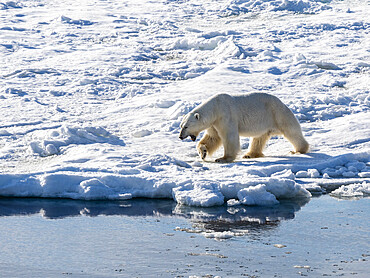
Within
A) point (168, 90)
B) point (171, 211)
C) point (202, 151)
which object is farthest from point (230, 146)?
point (168, 90)

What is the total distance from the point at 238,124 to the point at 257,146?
Result: 57cm

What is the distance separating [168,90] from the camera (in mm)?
16031

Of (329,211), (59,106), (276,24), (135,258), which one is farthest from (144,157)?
(276,24)

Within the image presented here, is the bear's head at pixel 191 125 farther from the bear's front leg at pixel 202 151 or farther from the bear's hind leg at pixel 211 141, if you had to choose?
the bear's hind leg at pixel 211 141

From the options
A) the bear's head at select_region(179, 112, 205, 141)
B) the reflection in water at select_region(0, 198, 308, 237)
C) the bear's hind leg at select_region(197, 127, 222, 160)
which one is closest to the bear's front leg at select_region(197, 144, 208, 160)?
the bear's hind leg at select_region(197, 127, 222, 160)

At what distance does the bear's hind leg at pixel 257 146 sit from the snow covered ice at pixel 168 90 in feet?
1.33

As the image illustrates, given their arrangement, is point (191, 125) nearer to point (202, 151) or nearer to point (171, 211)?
point (202, 151)

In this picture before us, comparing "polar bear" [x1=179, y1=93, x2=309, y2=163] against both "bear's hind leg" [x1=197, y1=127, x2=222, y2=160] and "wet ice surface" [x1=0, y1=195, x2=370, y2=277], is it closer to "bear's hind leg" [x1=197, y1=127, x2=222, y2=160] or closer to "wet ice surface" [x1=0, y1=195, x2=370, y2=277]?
"bear's hind leg" [x1=197, y1=127, x2=222, y2=160]

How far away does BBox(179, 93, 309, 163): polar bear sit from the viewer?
34.8ft

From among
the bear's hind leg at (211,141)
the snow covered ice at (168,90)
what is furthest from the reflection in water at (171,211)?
the bear's hind leg at (211,141)

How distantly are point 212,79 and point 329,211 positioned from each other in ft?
28.9

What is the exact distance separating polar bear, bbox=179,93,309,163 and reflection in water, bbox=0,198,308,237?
2.12m

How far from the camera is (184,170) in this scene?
31.5ft

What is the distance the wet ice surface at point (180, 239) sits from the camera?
605 centimetres
